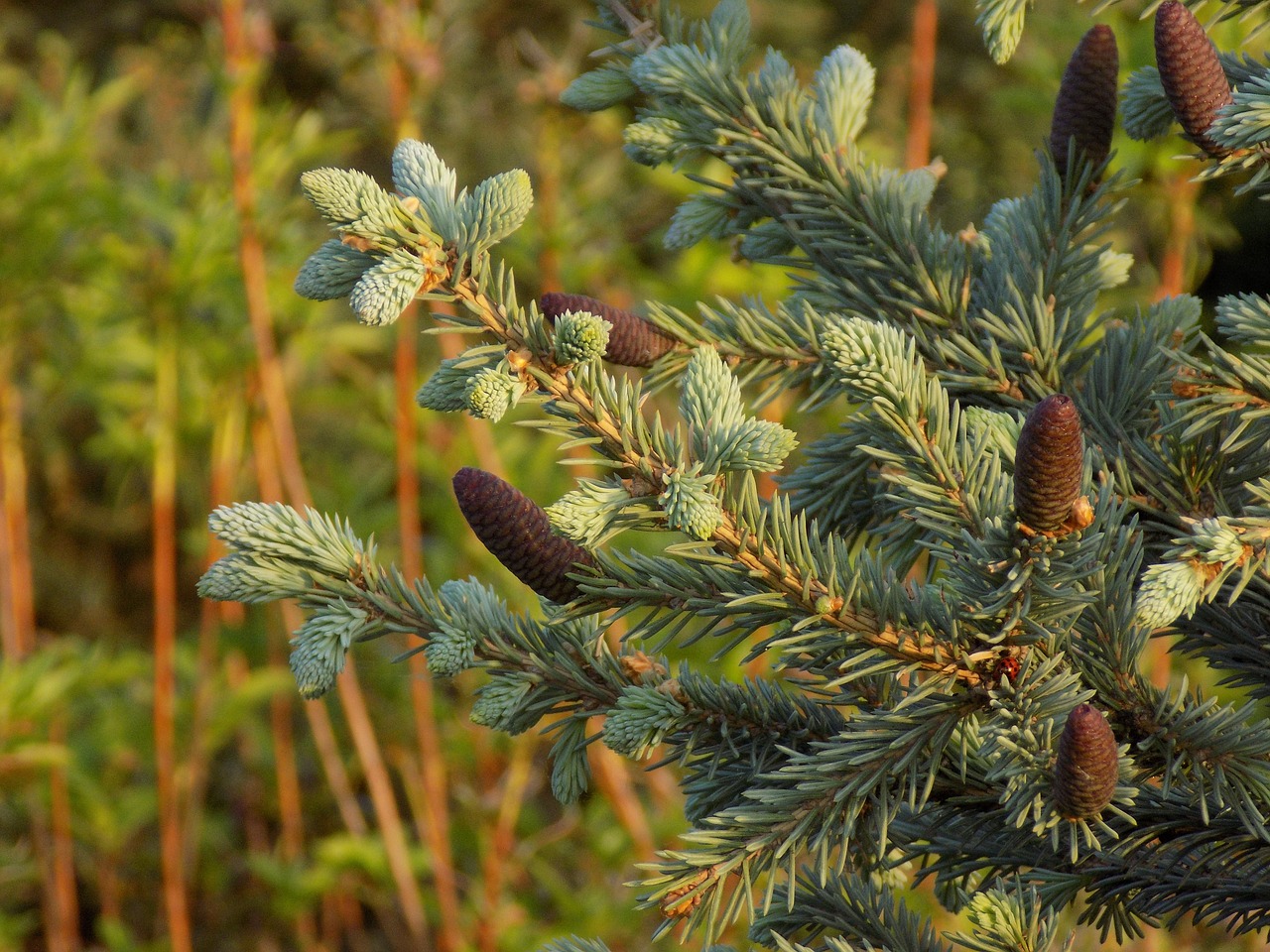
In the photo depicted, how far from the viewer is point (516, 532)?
56cm

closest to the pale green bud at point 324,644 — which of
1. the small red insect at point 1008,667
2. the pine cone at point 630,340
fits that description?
the pine cone at point 630,340

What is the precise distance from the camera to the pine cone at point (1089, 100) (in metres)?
0.71

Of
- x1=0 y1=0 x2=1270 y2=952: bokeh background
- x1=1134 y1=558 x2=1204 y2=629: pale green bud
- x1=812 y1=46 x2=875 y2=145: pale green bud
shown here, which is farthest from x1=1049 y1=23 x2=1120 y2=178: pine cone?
x1=0 y1=0 x2=1270 y2=952: bokeh background

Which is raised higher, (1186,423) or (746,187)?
(746,187)

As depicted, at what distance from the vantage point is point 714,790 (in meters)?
0.67

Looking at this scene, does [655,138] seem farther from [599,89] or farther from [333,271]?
[333,271]

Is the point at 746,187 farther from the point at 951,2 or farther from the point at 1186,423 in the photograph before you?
the point at 951,2

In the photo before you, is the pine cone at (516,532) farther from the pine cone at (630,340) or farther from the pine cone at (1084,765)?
the pine cone at (1084,765)

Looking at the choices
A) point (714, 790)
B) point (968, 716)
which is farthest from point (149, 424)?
point (968, 716)

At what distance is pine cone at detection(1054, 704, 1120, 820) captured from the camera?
1.60 ft

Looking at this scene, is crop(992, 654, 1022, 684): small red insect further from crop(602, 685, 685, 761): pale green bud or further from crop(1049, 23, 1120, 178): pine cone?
crop(1049, 23, 1120, 178): pine cone

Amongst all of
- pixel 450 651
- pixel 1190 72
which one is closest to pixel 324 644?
pixel 450 651

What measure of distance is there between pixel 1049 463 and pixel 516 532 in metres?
0.25

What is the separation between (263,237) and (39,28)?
4389mm
